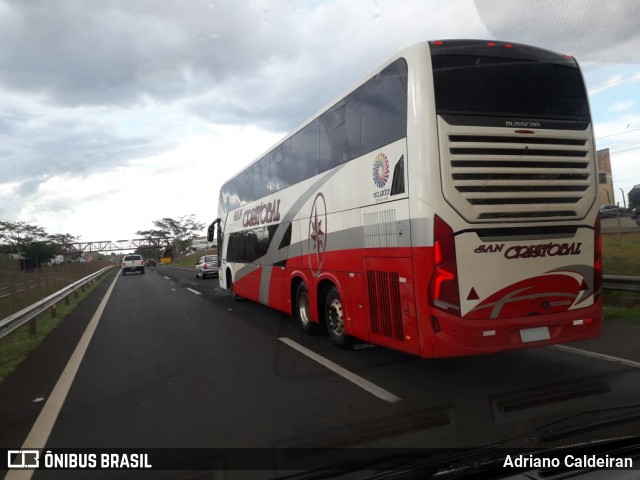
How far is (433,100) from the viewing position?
5.23m

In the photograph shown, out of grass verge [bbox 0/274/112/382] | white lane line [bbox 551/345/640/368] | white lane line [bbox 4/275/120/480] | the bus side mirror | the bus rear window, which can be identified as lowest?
white lane line [bbox 551/345/640/368]

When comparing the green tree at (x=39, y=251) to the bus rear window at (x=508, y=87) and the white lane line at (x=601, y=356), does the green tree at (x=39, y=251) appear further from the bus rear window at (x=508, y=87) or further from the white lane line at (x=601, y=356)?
the bus rear window at (x=508, y=87)

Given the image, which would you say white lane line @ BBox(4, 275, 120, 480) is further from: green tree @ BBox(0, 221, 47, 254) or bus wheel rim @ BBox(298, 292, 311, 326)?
green tree @ BBox(0, 221, 47, 254)

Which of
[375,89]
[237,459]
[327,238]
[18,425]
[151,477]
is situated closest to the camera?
[151,477]

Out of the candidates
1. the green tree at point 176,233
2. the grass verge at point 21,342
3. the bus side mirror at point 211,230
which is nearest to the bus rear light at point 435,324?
the grass verge at point 21,342

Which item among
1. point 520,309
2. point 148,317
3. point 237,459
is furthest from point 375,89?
point 148,317

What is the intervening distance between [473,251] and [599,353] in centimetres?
289

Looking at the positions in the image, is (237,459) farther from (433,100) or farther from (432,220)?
(433,100)

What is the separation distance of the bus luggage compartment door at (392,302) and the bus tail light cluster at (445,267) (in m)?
0.35

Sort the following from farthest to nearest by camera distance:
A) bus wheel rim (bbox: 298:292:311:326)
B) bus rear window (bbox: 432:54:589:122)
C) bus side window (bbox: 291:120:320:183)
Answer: bus wheel rim (bbox: 298:292:311:326) → bus side window (bbox: 291:120:320:183) → bus rear window (bbox: 432:54:589:122)

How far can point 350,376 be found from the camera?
239 inches

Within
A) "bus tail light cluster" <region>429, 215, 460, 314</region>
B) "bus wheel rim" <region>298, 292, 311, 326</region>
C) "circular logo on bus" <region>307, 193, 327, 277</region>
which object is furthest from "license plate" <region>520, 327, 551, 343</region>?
"bus wheel rim" <region>298, 292, 311, 326</region>

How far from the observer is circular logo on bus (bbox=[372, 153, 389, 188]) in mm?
5887

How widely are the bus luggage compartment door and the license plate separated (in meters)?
1.12
